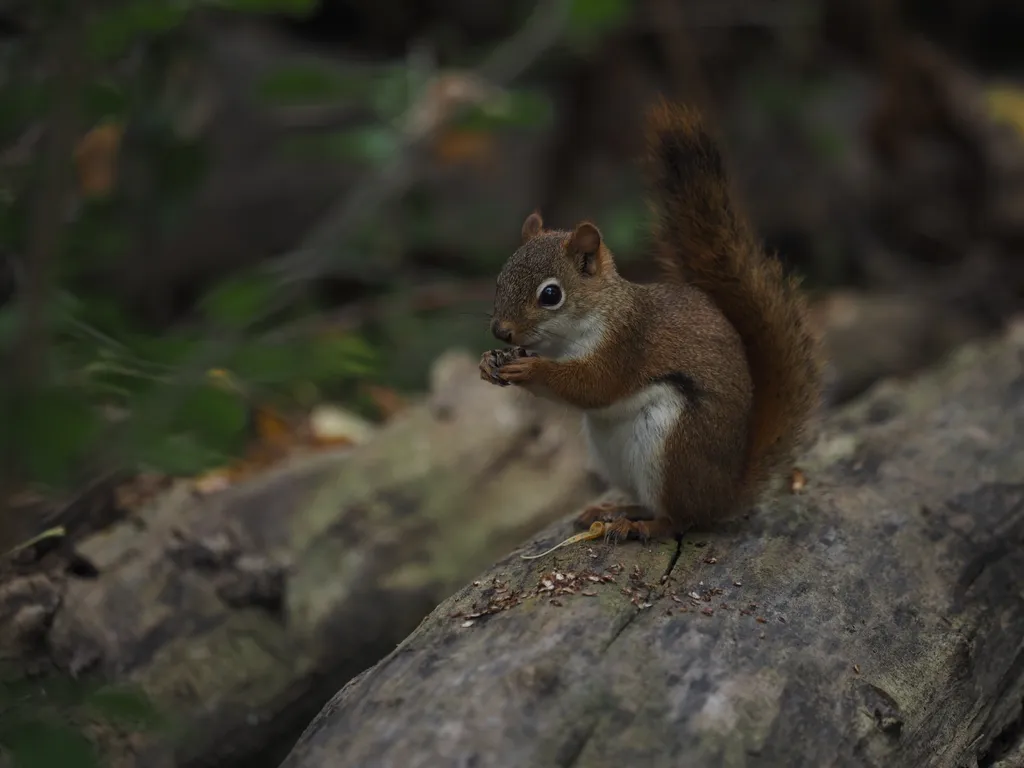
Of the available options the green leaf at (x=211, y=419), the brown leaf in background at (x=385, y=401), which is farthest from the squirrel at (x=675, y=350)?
the brown leaf in background at (x=385, y=401)

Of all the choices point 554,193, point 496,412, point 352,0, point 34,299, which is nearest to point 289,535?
point 496,412

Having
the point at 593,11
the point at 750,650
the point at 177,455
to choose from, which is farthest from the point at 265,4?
the point at 593,11

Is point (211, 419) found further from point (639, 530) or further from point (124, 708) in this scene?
point (639, 530)

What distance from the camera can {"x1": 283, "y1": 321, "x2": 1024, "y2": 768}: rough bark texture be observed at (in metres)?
1.34

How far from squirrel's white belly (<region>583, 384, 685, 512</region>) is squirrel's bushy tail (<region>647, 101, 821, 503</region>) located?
0.20 meters

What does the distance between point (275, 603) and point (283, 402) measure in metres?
1.29

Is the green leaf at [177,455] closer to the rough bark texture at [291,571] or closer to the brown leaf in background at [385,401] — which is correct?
the rough bark texture at [291,571]

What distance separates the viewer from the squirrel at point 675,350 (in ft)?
6.13

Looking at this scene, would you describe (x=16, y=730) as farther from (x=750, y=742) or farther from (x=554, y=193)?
(x=554, y=193)

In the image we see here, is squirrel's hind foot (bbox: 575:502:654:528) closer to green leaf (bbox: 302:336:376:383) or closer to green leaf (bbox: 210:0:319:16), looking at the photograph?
green leaf (bbox: 302:336:376:383)

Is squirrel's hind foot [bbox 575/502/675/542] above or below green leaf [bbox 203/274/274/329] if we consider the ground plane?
below

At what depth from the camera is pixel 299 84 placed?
2859 millimetres

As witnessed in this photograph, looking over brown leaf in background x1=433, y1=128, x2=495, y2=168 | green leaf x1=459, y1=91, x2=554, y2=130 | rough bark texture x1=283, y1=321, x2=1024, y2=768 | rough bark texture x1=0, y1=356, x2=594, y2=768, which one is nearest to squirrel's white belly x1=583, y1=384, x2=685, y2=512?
rough bark texture x1=283, y1=321, x2=1024, y2=768

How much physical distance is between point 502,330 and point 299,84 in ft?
4.40
